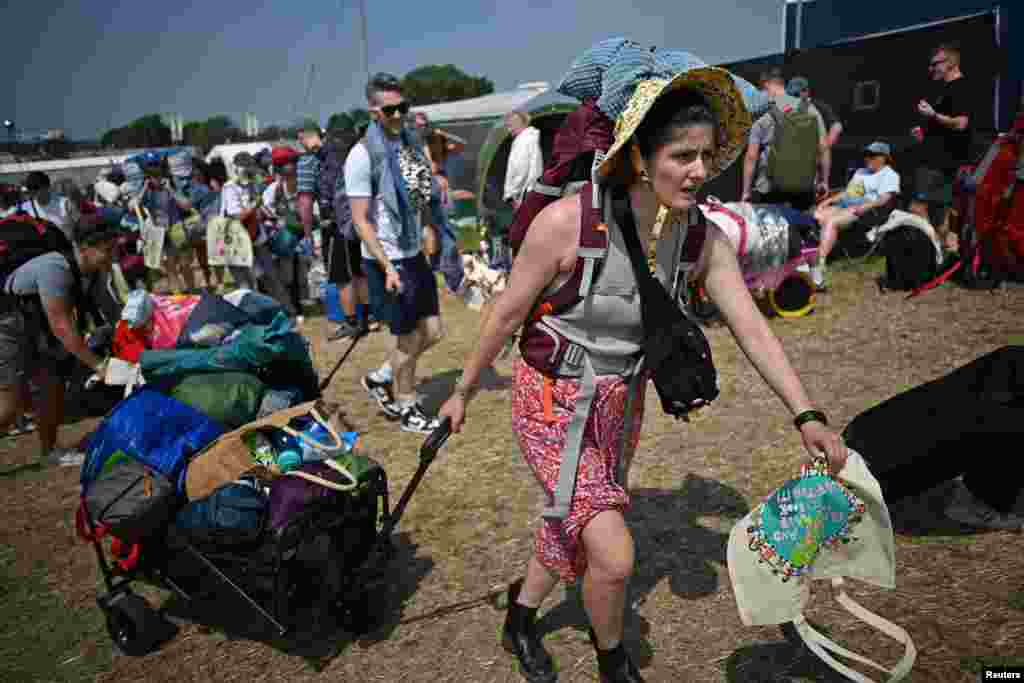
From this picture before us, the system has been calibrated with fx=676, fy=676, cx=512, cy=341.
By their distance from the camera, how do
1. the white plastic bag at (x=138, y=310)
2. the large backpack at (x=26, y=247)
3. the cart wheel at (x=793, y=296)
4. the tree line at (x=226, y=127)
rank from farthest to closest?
the tree line at (x=226, y=127) < the cart wheel at (x=793, y=296) < the large backpack at (x=26, y=247) < the white plastic bag at (x=138, y=310)

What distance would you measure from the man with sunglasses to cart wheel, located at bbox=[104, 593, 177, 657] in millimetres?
2375

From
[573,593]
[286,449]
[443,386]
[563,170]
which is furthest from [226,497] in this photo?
[443,386]

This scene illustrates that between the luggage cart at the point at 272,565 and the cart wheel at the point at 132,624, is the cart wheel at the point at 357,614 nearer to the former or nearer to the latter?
the luggage cart at the point at 272,565

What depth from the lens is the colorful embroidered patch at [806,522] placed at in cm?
213

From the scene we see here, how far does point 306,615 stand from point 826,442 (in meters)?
2.38

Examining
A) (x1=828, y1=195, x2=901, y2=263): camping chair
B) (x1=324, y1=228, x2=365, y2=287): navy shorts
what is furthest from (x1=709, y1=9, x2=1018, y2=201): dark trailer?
(x1=324, y1=228, x2=365, y2=287): navy shorts

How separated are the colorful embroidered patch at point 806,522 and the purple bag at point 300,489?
1635 millimetres

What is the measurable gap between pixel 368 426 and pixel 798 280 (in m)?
4.52

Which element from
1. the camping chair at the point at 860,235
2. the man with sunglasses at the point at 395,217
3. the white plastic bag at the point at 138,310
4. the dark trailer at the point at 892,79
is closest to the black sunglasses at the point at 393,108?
the man with sunglasses at the point at 395,217

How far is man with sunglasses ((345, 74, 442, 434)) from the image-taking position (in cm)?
460

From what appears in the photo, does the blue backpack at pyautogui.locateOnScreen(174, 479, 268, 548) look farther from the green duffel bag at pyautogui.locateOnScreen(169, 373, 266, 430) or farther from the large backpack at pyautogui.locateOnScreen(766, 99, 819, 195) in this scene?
the large backpack at pyautogui.locateOnScreen(766, 99, 819, 195)

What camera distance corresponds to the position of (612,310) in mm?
2189

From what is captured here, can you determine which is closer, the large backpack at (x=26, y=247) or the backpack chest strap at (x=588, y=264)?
the backpack chest strap at (x=588, y=264)

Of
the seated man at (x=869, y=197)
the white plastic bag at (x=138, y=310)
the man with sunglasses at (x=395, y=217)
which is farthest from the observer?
the seated man at (x=869, y=197)
